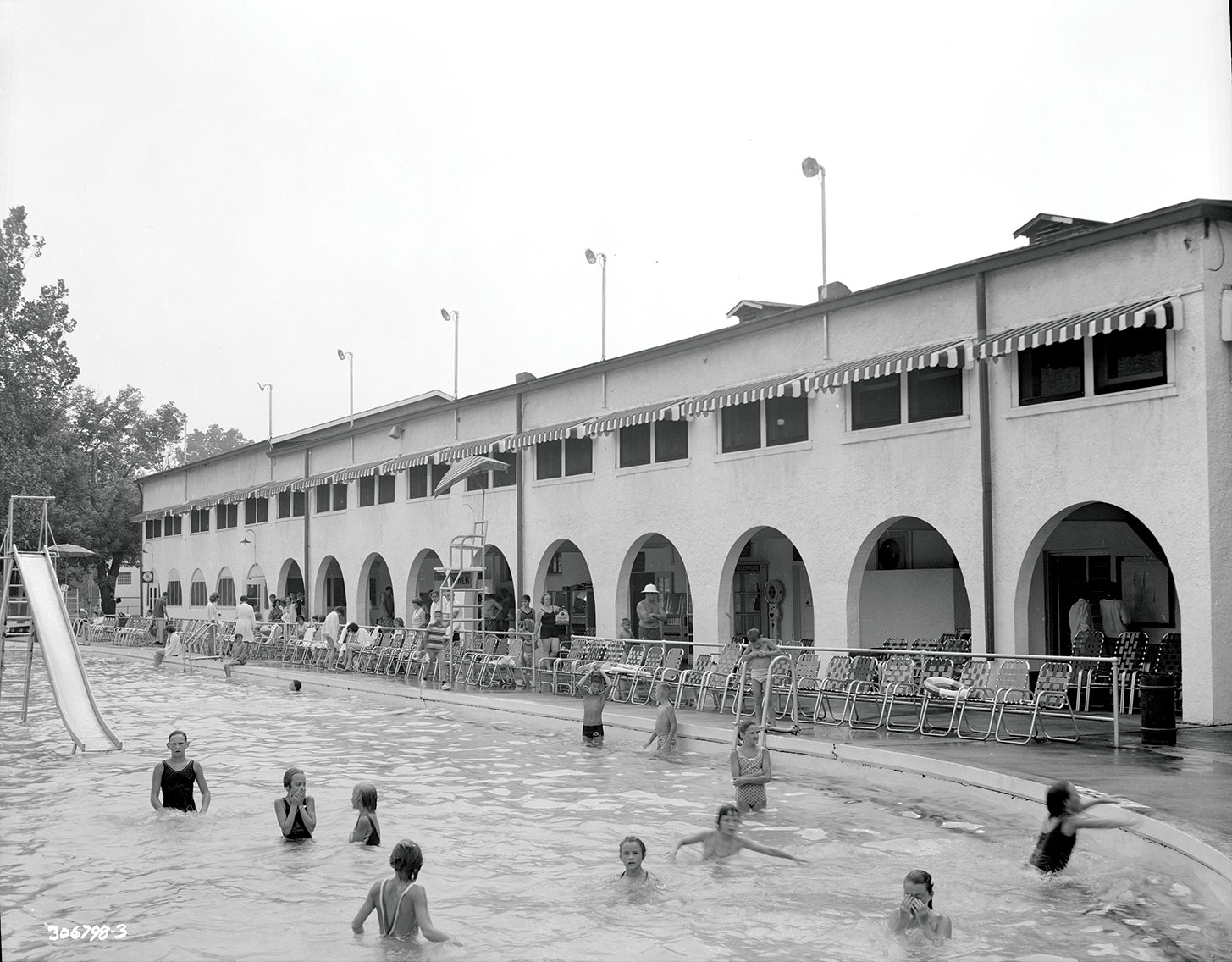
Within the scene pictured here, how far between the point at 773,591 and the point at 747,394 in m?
6.87

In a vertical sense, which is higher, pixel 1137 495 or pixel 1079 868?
pixel 1137 495

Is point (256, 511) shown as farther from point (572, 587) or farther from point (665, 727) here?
point (665, 727)

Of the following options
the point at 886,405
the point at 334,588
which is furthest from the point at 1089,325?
the point at 334,588

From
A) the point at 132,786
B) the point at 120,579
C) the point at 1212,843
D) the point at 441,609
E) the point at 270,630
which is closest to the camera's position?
the point at 1212,843

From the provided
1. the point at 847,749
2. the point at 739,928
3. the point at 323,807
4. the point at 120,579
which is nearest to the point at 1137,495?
the point at 847,749

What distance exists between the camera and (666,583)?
96.5ft

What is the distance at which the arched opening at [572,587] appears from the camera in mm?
32312

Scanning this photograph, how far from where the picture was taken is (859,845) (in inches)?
459

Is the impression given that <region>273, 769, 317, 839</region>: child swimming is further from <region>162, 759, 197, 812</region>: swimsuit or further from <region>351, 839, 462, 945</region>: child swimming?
<region>351, 839, 462, 945</region>: child swimming

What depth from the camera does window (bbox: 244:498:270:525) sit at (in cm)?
4281

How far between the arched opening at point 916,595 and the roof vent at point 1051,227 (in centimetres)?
577

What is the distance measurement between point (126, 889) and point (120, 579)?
66336 mm

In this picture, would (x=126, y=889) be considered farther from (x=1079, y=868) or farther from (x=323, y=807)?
(x=1079, y=868)

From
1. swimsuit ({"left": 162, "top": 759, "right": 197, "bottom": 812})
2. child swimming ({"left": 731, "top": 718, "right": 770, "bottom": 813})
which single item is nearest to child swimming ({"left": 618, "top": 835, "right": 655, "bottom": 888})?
child swimming ({"left": 731, "top": 718, "right": 770, "bottom": 813})
